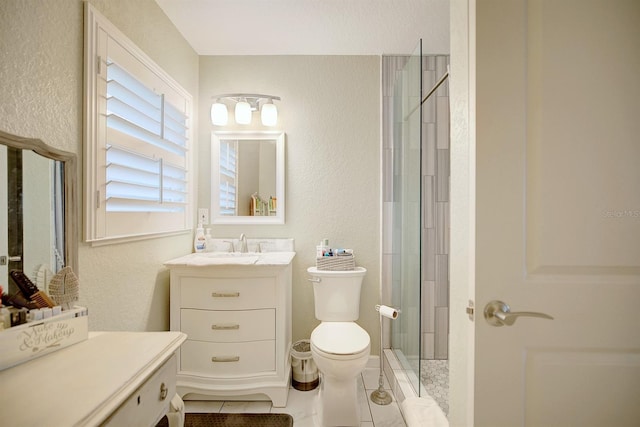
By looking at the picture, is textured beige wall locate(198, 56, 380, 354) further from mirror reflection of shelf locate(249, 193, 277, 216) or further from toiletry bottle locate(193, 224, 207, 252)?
toiletry bottle locate(193, 224, 207, 252)

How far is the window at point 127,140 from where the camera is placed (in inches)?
53.6

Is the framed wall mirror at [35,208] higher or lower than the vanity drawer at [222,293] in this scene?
higher

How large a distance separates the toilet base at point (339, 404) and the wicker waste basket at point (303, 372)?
357mm

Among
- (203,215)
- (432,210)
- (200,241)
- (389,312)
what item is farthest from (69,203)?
(432,210)

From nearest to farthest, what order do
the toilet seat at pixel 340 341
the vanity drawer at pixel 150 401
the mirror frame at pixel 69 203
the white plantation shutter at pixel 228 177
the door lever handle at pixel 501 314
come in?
the vanity drawer at pixel 150 401, the door lever handle at pixel 501 314, the mirror frame at pixel 69 203, the toilet seat at pixel 340 341, the white plantation shutter at pixel 228 177

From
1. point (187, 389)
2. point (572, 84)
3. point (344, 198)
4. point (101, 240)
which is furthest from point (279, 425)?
point (572, 84)

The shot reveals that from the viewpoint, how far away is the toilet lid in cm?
172

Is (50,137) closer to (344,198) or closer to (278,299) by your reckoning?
(278,299)

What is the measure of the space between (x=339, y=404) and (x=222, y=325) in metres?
0.83

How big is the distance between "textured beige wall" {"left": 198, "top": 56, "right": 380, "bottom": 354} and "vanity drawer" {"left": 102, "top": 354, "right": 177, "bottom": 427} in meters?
1.49

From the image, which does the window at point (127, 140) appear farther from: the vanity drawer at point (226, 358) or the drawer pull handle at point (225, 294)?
the vanity drawer at point (226, 358)

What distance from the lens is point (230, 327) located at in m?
1.91

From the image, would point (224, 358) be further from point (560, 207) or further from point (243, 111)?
point (560, 207)

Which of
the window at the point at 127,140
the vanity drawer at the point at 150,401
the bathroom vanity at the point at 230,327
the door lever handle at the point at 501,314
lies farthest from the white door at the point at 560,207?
the window at the point at 127,140
